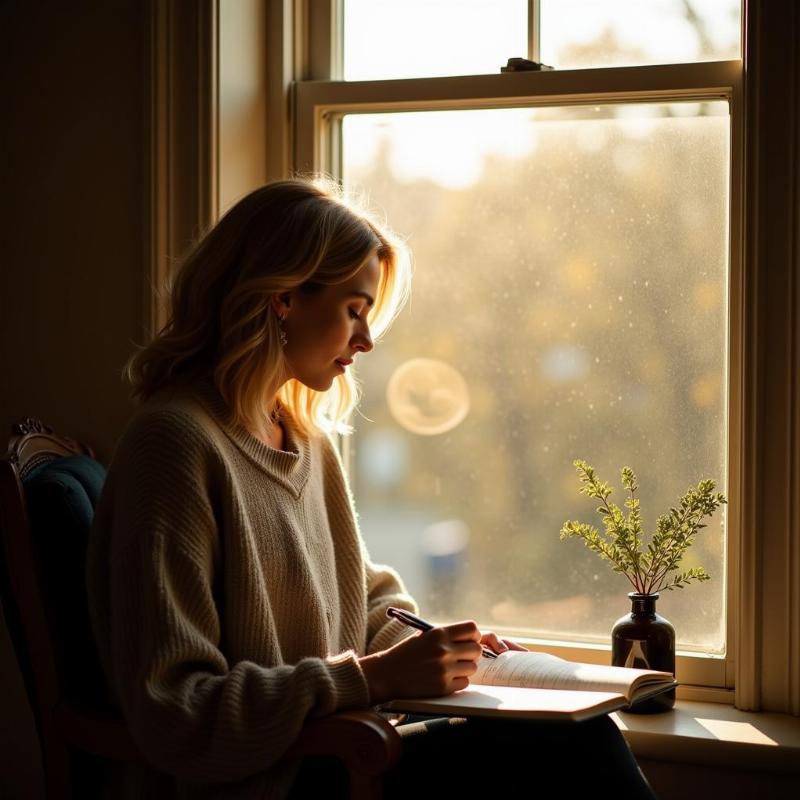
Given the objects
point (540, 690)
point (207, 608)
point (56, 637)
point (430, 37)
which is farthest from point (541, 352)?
point (56, 637)

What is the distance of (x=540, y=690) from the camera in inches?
54.8

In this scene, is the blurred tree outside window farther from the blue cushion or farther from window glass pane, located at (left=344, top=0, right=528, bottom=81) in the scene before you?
the blue cushion

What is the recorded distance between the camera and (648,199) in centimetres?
196

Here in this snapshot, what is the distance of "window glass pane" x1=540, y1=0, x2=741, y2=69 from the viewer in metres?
1.91

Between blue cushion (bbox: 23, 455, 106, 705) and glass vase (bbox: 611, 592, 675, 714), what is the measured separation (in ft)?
2.88

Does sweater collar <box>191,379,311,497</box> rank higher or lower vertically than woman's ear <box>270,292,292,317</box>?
lower

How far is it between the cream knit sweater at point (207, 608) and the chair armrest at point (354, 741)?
0.02 m

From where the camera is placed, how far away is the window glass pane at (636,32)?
75.0 inches

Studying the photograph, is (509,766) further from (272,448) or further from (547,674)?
(272,448)

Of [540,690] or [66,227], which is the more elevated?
[66,227]

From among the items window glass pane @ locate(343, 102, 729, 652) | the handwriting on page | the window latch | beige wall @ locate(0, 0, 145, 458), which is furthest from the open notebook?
the window latch

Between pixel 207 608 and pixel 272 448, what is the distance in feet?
0.99

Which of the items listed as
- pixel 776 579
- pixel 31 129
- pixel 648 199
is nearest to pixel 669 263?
pixel 648 199

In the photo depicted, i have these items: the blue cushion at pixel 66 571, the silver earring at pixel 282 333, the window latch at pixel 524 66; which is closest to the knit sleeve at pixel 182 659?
the blue cushion at pixel 66 571
